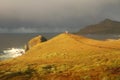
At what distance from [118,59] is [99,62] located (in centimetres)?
246

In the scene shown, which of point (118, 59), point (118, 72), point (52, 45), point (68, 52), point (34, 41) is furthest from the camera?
point (34, 41)

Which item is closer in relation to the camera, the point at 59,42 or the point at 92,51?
the point at 92,51

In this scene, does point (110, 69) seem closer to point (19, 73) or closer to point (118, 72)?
point (118, 72)

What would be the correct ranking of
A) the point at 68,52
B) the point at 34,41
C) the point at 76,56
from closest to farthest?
the point at 76,56, the point at 68,52, the point at 34,41

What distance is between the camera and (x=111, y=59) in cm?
3394

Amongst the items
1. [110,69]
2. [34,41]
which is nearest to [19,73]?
[110,69]

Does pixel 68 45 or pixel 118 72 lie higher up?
pixel 68 45

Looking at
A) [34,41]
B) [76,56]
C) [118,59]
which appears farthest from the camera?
[34,41]

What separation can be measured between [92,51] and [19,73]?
46.4 feet

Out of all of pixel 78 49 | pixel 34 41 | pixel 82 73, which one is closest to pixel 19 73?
pixel 82 73

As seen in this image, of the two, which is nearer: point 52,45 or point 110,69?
point 110,69

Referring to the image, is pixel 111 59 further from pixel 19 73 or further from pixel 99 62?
pixel 19 73

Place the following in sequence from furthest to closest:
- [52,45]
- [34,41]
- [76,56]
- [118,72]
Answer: [34,41]
[52,45]
[76,56]
[118,72]

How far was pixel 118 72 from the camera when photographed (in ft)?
92.1
